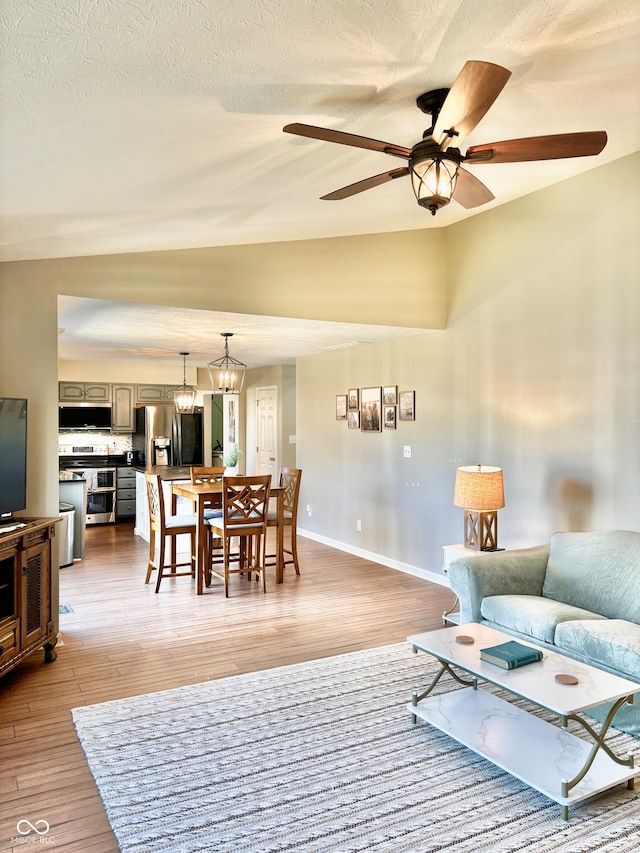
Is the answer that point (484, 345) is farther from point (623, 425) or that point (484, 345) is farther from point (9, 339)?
point (9, 339)

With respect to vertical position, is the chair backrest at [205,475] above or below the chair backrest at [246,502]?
above

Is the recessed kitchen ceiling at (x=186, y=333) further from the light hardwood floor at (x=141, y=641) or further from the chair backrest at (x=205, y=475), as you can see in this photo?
the light hardwood floor at (x=141, y=641)

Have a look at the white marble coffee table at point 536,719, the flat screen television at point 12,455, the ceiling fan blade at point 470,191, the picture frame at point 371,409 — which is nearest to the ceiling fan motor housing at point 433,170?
the ceiling fan blade at point 470,191

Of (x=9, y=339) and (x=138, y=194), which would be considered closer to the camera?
(x=138, y=194)

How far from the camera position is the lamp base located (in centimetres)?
451

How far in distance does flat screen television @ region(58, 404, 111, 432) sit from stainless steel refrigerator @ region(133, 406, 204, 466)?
0.50 meters

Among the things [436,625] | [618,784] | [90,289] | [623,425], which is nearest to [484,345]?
[623,425]

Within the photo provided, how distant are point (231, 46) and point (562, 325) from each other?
335 centimetres

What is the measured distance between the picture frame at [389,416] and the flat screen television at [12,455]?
3.69 metres

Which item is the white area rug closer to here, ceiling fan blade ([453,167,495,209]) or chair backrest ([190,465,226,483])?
ceiling fan blade ([453,167,495,209])

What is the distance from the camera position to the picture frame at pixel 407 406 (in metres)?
6.03

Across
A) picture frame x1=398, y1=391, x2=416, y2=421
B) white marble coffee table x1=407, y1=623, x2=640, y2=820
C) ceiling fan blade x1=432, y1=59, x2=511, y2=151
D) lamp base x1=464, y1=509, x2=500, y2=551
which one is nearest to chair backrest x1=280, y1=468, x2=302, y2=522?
picture frame x1=398, y1=391, x2=416, y2=421

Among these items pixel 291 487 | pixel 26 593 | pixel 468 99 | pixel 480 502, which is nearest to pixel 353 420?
pixel 291 487

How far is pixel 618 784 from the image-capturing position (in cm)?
241
